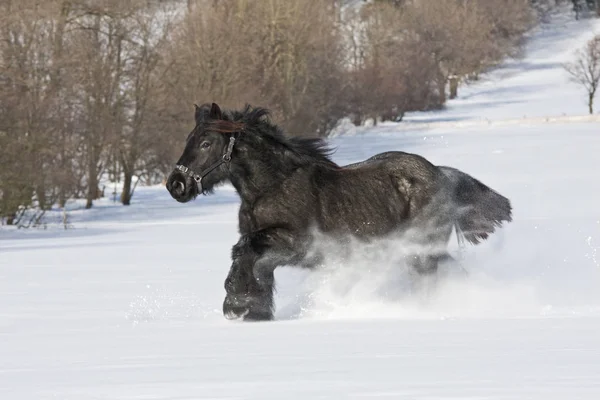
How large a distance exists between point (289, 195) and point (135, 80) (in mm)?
28628

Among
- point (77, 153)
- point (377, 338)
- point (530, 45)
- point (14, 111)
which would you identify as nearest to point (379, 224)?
point (377, 338)

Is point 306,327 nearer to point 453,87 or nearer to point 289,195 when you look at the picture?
point 289,195

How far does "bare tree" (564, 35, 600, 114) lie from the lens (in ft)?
264

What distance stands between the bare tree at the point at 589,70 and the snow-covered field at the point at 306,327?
61233 mm

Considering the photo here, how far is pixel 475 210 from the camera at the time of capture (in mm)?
10859

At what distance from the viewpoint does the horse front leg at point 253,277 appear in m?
9.27

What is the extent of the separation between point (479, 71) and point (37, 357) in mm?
91329

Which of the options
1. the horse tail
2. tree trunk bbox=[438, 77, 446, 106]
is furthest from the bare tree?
the horse tail

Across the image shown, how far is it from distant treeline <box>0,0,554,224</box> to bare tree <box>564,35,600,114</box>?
17.8m

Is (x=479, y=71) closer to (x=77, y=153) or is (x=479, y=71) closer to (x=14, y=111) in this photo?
(x=77, y=153)

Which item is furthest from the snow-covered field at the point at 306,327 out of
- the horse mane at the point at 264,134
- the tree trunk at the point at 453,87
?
the tree trunk at the point at 453,87

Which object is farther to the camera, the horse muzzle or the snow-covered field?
the horse muzzle

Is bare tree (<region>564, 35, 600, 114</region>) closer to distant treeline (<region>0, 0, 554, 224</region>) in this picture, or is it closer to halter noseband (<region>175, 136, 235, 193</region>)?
distant treeline (<region>0, 0, 554, 224</region>)

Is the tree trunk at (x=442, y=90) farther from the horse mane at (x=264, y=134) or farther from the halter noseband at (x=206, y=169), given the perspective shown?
the halter noseband at (x=206, y=169)
